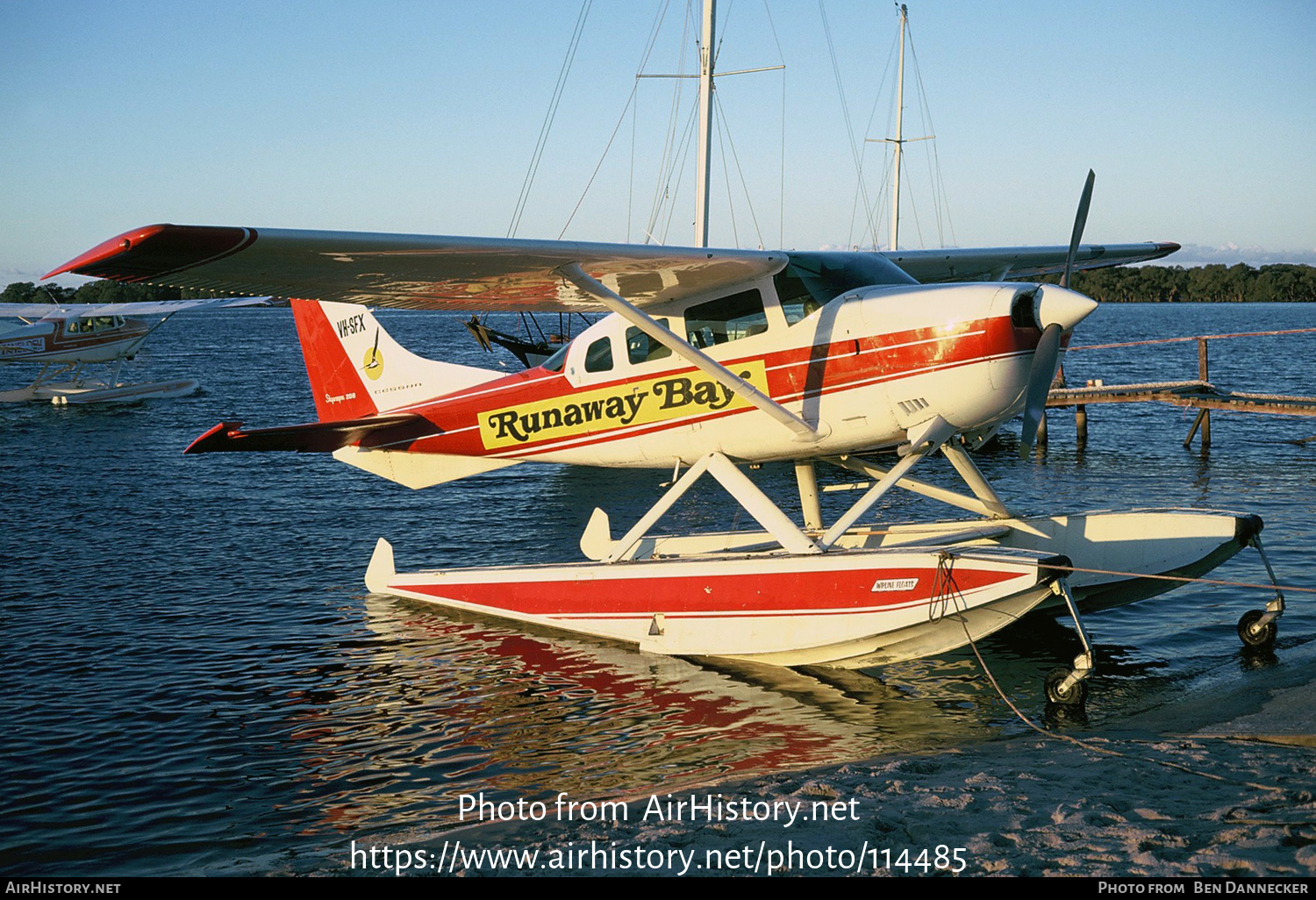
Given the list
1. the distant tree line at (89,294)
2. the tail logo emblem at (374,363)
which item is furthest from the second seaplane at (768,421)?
the distant tree line at (89,294)

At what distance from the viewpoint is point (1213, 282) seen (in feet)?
511

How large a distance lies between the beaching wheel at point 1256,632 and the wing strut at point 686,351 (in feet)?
11.9

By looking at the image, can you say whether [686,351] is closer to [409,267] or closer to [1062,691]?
[409,267]

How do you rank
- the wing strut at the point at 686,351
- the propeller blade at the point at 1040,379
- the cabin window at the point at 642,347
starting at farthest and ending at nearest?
the cabin window at the point at 642,347
the wing strut at the point at 686,351
the propeller blade at the point at 1040,379

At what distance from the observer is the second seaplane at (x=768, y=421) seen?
7133 mm

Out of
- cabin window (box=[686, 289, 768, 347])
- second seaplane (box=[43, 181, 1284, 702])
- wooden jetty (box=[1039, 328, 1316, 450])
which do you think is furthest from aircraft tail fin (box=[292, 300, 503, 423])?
wooden jetty (box=[1039, 328, 1316, 450])

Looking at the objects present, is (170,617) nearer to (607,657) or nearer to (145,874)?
(607,657)

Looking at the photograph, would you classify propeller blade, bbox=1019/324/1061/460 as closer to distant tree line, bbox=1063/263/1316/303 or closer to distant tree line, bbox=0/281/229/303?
distant tree line, bbox=0/281/229/303

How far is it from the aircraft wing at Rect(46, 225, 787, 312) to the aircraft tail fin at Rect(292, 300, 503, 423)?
1.94 m

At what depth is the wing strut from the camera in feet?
25.4

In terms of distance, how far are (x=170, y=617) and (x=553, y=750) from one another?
17.5ft

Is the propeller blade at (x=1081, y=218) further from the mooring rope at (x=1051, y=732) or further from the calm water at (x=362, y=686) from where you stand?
the calm water at (x=362, y=686)

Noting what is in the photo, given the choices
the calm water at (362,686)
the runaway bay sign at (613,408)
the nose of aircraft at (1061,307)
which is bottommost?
the calm water at (362,686)
